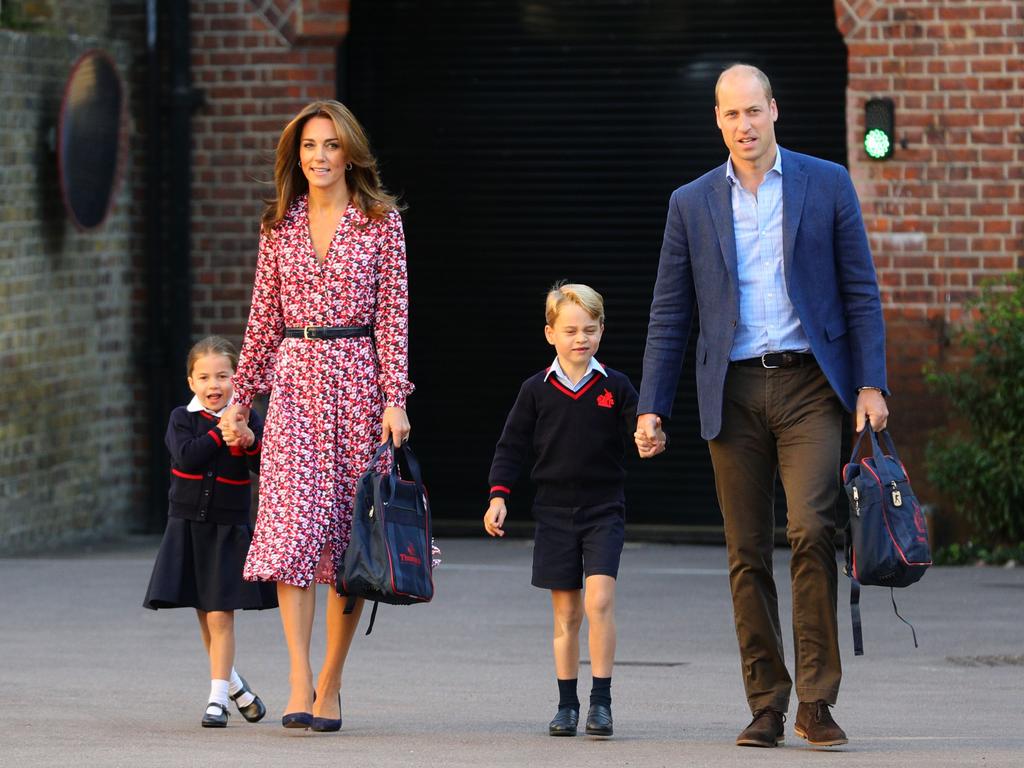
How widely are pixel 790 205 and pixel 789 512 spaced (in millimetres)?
934

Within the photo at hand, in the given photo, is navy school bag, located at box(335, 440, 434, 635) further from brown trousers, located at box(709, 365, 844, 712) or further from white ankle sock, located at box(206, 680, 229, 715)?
brown trousers, located at box(709, 365, 844, 712)

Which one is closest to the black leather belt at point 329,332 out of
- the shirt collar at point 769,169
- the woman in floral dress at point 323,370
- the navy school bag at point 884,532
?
the woman in floral dress at point 323,370

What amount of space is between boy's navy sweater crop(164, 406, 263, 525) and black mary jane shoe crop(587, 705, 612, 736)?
139 centimetres

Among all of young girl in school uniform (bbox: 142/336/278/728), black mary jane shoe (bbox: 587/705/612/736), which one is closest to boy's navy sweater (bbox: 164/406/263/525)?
young girl in school uniform (bbox: 142/336/278/728)

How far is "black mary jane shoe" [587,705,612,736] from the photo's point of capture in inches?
252

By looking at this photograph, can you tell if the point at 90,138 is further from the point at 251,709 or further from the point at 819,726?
the point at 819,726

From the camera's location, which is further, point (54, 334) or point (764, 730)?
point (54, 334)

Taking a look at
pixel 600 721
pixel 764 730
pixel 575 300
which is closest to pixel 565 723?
pixel 600 721

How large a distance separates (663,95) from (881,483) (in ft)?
22.0

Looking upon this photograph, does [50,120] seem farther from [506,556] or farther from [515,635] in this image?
[515,635]

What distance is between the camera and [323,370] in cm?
653

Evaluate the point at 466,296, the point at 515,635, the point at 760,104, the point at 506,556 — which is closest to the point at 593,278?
the point at 466,296

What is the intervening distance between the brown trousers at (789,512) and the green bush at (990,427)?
4886mm

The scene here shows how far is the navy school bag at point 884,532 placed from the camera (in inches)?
234
